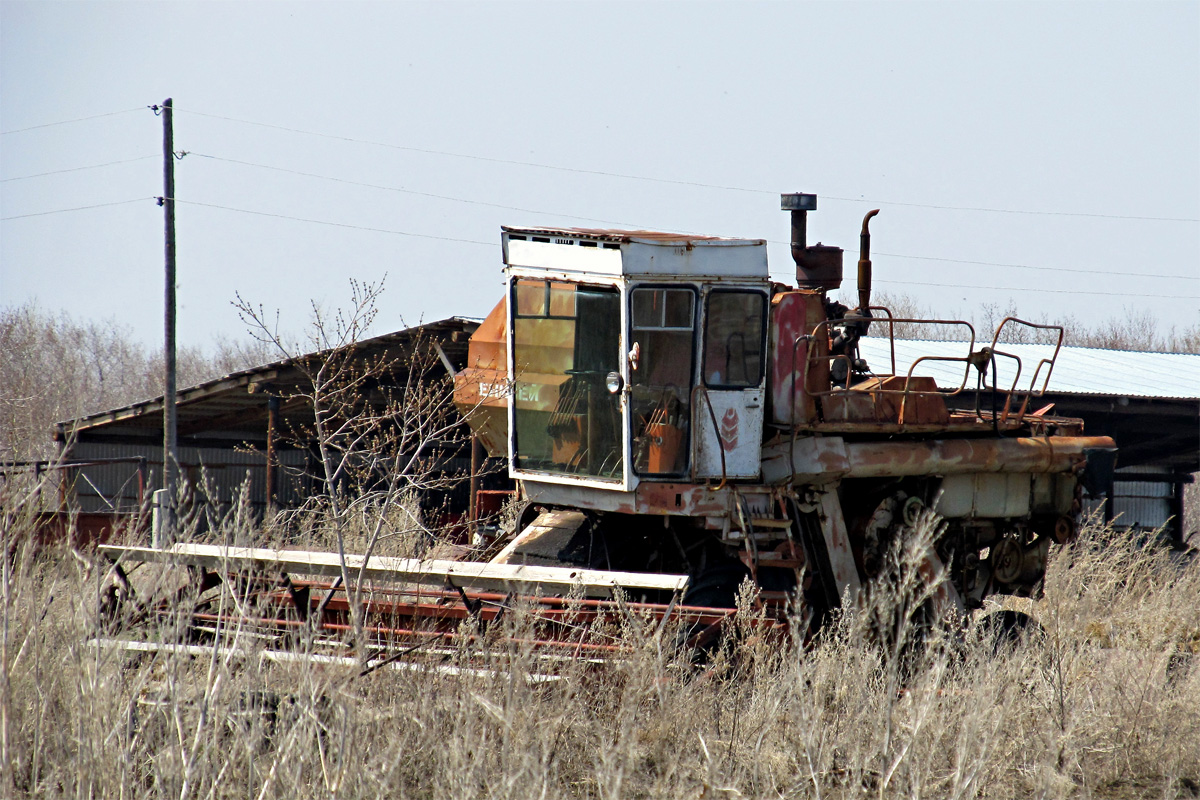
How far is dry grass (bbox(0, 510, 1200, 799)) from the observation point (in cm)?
503

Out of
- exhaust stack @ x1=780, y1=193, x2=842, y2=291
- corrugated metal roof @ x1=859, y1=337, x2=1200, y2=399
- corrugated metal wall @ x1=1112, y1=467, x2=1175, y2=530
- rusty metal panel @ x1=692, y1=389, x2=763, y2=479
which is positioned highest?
exhaust stack @ x1=780, y1=193, x2=842, y2=291

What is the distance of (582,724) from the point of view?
609 centimetres

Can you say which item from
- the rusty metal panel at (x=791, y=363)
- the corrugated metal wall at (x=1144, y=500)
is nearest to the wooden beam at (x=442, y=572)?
the rusty metal panel at (x=791, y=363)

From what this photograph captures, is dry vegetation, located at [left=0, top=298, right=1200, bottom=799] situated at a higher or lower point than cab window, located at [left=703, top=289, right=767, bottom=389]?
lower

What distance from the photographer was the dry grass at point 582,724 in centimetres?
503

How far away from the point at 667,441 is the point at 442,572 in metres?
2.19

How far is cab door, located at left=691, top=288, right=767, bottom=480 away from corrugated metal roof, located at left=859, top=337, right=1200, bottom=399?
33.7ft

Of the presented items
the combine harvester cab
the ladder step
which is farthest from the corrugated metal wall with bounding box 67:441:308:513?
the ladder step

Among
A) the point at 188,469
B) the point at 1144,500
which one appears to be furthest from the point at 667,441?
the point at 1144,500

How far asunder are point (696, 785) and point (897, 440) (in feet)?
17.1

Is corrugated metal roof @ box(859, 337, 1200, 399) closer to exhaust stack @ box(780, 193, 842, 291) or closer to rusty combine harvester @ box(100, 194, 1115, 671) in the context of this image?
exhaust stack @ box(780, 193, 842, 291)

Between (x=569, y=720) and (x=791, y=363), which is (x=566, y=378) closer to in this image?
(x=791, y=363)

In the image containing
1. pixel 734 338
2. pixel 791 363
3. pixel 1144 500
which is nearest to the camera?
pixel 734 338

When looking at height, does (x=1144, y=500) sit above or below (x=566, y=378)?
below
